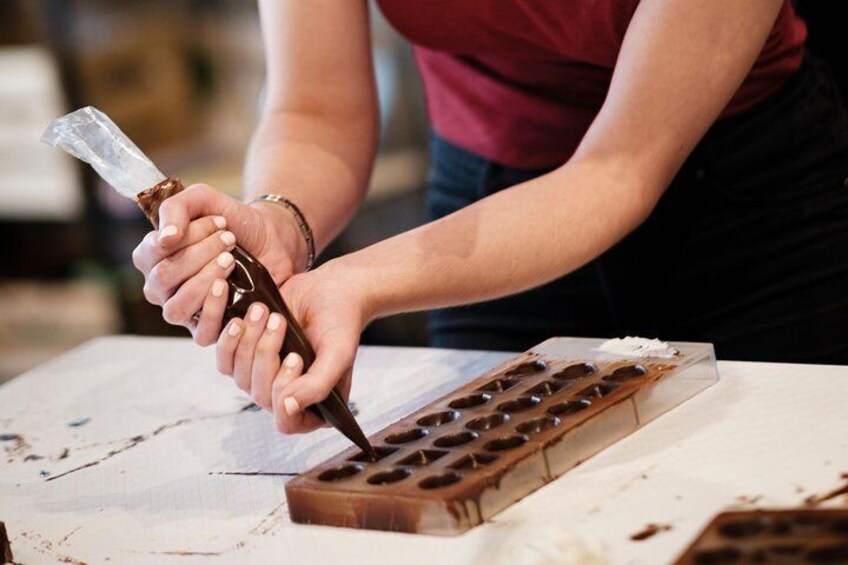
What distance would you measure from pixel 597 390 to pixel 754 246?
41 cm

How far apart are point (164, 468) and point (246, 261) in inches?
8.3

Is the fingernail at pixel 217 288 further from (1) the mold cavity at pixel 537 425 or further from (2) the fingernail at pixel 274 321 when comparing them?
(1) the mold cavity at pixel 537 425

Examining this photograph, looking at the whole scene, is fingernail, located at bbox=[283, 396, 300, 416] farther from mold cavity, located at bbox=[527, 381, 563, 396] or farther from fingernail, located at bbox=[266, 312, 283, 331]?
mold cavity, located at bbox=[527, 381, 563, 396]

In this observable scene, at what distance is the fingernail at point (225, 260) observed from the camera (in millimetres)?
955

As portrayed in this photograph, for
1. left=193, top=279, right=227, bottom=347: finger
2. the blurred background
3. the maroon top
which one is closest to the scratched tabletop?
left=193, top=279, right=227, bottom=347: finger

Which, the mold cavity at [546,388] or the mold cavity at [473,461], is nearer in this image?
the mold cavity at [473,461]

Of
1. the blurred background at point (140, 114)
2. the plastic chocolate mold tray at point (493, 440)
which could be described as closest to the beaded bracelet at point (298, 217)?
the plastic chocolate mold tray at point (493, 440)

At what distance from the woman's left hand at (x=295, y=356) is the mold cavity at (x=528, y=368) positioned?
0.45ft

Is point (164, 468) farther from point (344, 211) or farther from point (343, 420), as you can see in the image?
point (344, 211)

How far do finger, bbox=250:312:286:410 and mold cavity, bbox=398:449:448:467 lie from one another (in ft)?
0.41

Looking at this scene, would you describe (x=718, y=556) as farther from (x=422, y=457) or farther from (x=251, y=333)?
(x=251, y=333)

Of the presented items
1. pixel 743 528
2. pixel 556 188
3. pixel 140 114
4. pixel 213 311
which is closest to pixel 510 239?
pixel 556 188

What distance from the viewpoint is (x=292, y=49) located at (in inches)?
51.0

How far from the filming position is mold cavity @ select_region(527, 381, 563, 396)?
99 cm
